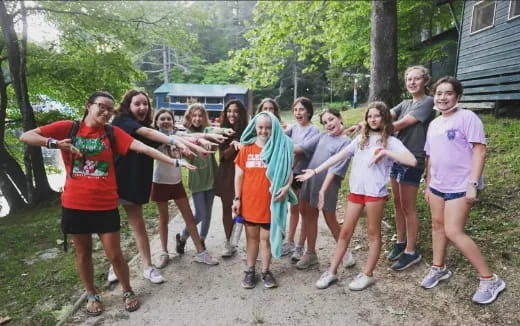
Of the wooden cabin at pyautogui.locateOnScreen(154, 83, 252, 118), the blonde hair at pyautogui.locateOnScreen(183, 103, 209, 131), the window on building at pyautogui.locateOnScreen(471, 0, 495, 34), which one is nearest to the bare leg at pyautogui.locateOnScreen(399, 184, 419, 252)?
the blonde hair at pyautogui.locateOnScreen(183, 103, 209, 131)

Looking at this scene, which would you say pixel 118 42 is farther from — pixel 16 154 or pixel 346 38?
pixel 346 38

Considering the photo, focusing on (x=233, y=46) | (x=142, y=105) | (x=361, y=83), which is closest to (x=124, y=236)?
(x=142, y=105)

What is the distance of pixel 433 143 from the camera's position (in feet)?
10.2

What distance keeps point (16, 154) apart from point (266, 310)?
10.1m

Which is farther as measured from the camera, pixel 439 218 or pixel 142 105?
pixel 142 105

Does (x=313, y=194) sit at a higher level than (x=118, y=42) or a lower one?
lower

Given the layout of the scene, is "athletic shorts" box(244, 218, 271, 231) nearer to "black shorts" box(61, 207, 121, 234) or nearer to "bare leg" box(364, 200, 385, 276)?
"bare leg" box(364, 200, 385, 276)

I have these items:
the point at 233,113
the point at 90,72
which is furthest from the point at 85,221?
the point at 90,72

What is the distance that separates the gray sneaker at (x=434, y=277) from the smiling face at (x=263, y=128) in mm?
2045

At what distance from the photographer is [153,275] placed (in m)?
3.78

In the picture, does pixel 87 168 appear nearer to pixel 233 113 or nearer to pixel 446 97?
pixel 233 113

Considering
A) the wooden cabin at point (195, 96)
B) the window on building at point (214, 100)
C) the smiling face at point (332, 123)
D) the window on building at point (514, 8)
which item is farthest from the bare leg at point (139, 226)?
the window on building at point (214, 100)

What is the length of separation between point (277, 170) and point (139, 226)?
1.61 meters

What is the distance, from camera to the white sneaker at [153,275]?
12.3ft
